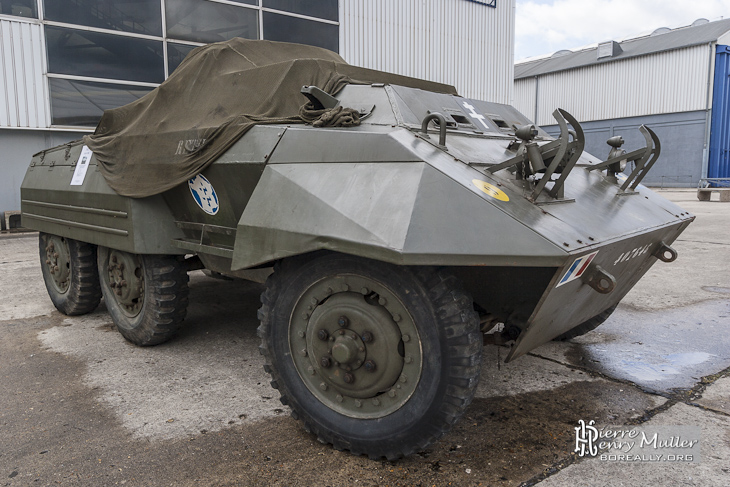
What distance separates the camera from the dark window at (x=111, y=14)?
32.4ft

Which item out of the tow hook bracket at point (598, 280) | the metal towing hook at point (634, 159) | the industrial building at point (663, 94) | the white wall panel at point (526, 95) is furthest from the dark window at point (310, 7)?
the white wall panel at point (526, 95)

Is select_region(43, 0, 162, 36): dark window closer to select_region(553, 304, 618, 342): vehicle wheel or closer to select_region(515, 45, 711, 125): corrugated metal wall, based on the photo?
select_region(553, 304, 618, 342): vehicle wheel

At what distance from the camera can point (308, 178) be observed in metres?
2.62

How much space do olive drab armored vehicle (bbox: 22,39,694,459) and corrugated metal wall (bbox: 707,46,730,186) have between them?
2364 centimetres

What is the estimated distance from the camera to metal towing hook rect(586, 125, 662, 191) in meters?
3.17

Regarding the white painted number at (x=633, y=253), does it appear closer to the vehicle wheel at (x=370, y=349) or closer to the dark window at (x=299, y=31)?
the vehicle wheel at (x=370, y=349)

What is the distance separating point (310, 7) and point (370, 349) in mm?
10592

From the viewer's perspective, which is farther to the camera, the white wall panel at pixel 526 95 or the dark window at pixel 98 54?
the white wall panel at pixel 526 95

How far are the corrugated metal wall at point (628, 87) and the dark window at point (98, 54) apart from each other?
67.4 ft

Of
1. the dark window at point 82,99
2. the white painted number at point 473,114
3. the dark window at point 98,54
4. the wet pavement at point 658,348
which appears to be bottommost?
the wet pavement at point 658,348

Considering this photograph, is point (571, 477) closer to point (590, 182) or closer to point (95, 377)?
point (590, 182)

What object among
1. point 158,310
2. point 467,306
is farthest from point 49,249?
point 467,306

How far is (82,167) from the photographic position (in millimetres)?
4555

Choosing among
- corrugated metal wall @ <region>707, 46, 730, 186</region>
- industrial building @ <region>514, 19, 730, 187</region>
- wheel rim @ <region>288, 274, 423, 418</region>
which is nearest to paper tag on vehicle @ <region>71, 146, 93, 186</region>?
wheel rim @ <region>288, 274, 423, 418</region>
